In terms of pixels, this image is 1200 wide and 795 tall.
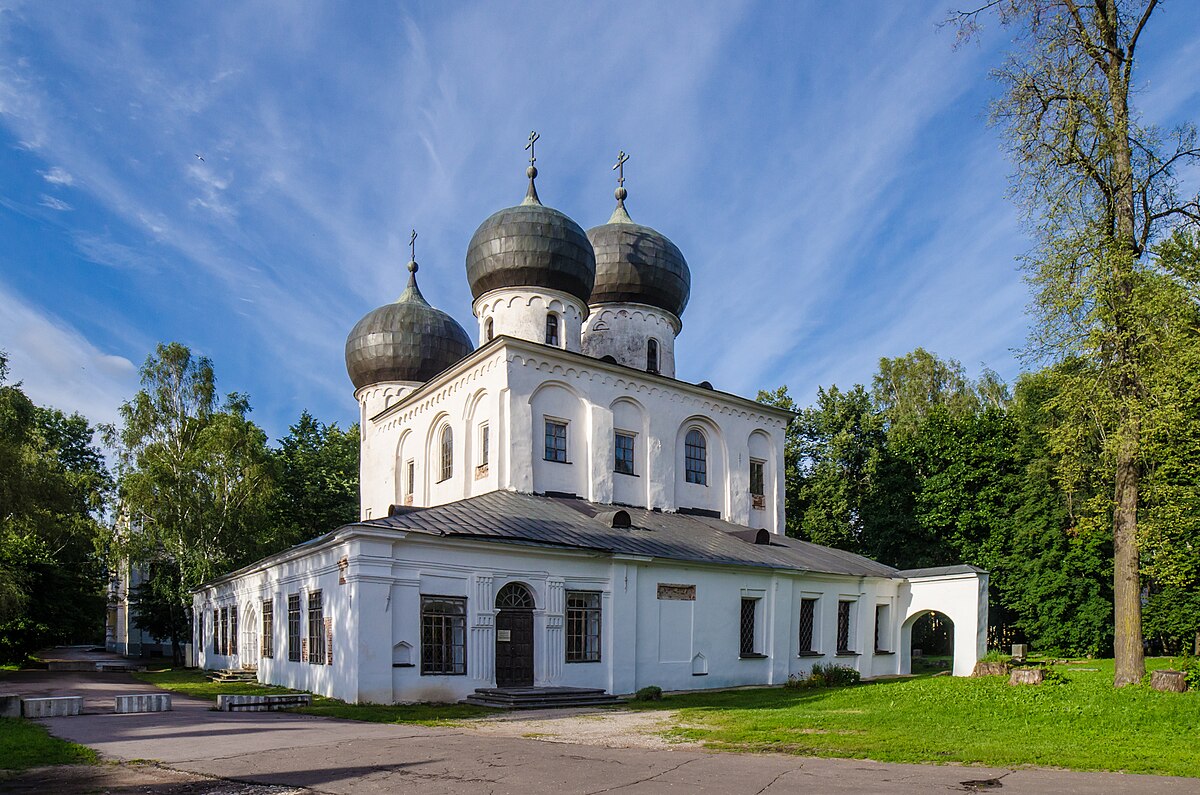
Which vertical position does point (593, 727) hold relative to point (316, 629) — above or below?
below

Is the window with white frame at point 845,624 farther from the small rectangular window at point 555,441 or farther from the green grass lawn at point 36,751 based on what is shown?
the green grass lawn at point 36,751

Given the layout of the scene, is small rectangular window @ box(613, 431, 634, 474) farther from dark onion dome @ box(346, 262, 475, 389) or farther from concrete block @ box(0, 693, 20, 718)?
concrete block @ box(0, 693, 20, 718)

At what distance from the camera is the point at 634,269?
29.4 meters

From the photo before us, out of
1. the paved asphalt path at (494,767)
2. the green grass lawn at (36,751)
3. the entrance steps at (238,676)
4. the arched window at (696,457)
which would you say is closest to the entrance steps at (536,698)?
the paved asphalt path at (494,767)

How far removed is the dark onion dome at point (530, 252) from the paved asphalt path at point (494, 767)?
15903 mm

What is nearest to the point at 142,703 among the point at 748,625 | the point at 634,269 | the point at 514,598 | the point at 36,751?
the point at 36,751

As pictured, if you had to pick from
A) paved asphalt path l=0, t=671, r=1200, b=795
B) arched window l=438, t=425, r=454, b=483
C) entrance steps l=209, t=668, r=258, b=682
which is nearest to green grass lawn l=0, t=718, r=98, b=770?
paved asphalt path l=0, t=671, r=1200, b=795

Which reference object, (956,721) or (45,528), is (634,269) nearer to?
(45,528)

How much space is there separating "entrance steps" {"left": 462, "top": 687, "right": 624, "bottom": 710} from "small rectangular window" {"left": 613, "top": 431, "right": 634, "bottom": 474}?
838cm

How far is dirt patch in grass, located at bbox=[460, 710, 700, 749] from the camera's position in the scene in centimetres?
1107

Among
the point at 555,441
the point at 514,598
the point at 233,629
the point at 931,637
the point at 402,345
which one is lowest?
the point at 931,637

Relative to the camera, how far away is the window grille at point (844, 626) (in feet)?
79.9

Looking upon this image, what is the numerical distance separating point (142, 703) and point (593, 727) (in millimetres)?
7597

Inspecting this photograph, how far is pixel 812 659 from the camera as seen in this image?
23.1 metres
